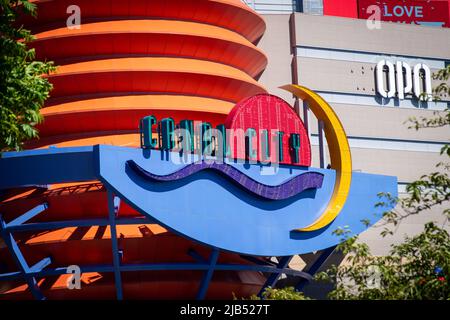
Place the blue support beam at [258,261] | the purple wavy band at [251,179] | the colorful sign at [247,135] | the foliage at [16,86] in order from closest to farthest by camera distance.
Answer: the foliage at [16,86], the purple wavy band at [251,179], the colorful sign at [247,135], the blue support beam at [258,261]

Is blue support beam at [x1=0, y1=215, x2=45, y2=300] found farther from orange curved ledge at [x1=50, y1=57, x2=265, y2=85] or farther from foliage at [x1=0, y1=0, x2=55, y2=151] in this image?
foliage at [x1=0, y1=0, x2=55, y2=151]

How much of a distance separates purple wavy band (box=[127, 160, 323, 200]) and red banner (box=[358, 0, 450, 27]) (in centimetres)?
2386

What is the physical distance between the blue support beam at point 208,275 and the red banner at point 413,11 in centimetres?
2942

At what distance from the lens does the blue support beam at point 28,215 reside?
41225mm

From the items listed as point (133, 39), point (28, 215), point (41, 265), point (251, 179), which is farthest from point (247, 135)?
point (41, 265)

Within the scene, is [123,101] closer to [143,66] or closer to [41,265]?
[143,66]

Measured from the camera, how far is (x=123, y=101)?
148ft

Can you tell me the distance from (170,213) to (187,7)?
13.0 metres

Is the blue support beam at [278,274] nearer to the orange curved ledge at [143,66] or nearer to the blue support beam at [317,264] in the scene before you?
the blue support beam at [317,264]

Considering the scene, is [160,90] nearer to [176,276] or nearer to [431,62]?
→ [176,276]

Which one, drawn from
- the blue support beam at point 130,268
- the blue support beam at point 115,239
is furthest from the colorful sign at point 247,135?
the blue support beam at point 130,268

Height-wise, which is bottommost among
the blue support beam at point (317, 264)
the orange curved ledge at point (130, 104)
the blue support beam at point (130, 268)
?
the blue support beam at point (317, 264)

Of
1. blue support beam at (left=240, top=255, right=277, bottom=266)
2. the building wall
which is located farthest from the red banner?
blue support beam at (left=240, top=255, right=277, bottom=266)

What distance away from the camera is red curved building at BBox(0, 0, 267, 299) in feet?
141
